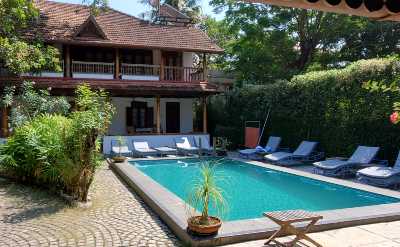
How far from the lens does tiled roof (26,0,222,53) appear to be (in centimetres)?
1975

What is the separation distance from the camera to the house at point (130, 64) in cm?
1938

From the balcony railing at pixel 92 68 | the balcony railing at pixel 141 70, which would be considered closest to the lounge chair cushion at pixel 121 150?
the balcony railing at pixel 92 68

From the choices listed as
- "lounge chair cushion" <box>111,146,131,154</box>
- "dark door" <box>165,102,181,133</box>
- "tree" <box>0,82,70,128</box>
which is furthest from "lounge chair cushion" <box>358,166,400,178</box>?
"dark door" <box>165,102,181,133</box>

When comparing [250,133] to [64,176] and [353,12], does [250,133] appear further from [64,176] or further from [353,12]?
[353,12]

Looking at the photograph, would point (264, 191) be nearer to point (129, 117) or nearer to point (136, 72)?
point (129, 117)

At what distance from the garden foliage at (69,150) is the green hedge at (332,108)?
28.7ft

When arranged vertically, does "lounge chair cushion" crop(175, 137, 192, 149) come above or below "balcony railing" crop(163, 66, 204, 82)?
below

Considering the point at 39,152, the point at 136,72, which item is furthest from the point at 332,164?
the point at 136,72

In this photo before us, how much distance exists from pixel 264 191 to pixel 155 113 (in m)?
13.4

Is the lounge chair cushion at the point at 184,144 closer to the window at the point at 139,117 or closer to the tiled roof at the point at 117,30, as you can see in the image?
the window at the point at 139,117

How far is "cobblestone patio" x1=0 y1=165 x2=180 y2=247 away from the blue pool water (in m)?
1.96

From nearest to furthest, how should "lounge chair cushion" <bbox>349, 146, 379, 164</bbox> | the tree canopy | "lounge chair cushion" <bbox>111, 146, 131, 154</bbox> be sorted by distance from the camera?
"lounge chair cushion" <bbox>349, 146, 379, 164</bbox>, "lounge chair cushion" <bbox>111, 146, 131, 154</bbox>, the tree canopy

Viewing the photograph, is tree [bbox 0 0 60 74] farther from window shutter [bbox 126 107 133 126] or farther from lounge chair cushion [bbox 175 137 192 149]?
lounge chair cushion [bbox 175 137 192 149]

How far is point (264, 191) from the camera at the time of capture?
11008mm
